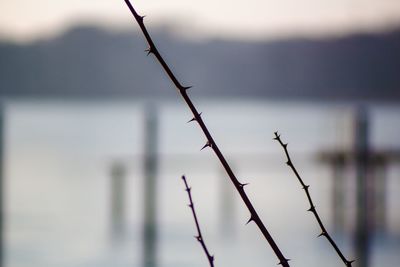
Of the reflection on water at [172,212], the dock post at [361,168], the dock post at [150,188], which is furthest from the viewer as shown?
the dock post at [150,188]

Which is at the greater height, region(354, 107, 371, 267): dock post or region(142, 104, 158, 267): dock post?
region(142, 104, 158, 267): dock post

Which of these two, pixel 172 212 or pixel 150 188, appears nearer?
pixel 150 188

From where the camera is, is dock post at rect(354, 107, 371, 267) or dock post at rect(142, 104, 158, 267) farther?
dock post at rect(142, 104, 158, 267)

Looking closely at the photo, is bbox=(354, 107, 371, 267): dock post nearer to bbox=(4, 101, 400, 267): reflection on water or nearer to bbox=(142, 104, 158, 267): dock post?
bbox=(4, 101, 400, 267): reflection on water

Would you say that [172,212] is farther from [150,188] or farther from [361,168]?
[361,168]

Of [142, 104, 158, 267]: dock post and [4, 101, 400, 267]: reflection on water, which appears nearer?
[4, 101, 400, 267]: reflection on water

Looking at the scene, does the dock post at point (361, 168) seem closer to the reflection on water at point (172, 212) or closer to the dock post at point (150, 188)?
the reflection on water at point (172, 212)

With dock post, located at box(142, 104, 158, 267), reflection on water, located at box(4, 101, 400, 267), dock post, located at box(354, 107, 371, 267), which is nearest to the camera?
dock post, located at box(354, 107, 371, 267)

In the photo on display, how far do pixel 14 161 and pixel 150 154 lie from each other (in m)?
4.76

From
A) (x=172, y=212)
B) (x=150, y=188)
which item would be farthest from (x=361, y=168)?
(x=172, y=212)

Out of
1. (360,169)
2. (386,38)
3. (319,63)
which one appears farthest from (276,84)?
(360,169)

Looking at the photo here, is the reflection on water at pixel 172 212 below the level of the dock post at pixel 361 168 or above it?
above

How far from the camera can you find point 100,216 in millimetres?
6707

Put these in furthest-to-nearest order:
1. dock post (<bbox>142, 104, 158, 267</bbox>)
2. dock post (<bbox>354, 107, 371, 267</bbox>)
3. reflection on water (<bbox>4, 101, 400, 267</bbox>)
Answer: dock post (<bbox>142, 104, 158, 267</bbox>) → reflection on water (<bbox>4, 101, 400, 267</bbox>) → dock post (<bbox>354, 107, 371, 267</bbox>)
